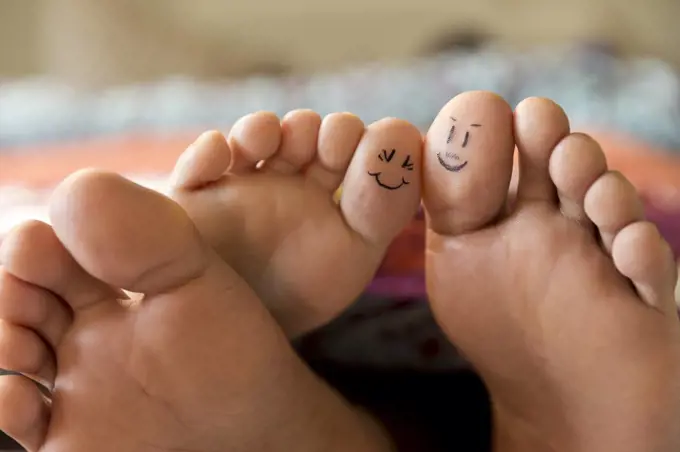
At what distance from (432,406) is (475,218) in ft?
0.80

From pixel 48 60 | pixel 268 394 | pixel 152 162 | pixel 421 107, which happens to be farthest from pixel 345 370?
pixel 48 60

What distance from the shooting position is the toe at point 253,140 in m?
0.53

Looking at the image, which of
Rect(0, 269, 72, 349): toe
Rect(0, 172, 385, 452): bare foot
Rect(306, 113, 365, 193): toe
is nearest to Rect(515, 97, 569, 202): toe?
Rect(306, 113, 365, 193): toe

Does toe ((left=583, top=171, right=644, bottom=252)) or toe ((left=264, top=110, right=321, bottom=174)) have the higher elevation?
toe ((left=264, top=110, right=321, bottom=174))

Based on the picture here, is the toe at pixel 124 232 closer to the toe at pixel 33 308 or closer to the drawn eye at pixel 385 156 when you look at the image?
the toe at pixel 33 308

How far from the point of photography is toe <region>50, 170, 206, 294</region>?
0.45 meters

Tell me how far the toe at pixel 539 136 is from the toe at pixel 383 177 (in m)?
0.08

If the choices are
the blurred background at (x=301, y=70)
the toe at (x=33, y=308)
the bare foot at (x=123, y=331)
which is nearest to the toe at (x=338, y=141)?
the bare foot at (x=123, y=331)

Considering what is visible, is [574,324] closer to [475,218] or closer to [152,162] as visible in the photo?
[475,218]

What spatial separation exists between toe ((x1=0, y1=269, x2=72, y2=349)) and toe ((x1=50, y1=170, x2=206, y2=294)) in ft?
0.15

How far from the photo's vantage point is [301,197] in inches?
21.4

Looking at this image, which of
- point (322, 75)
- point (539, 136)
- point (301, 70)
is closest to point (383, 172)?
point (539, 136)

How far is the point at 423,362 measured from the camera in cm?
67

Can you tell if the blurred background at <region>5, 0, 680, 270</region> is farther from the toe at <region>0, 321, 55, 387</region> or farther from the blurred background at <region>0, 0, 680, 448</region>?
the toe at <region>0, 321, 55, 387</region>
